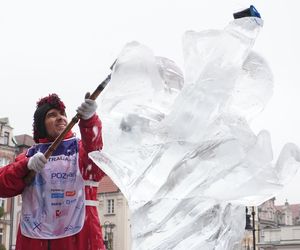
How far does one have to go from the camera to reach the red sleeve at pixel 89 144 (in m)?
3.70

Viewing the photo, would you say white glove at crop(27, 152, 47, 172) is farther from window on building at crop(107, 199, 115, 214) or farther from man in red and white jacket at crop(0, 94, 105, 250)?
window on building at crop(107, 199, 115, 214)

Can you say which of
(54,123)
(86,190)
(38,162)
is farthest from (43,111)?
(86,190)

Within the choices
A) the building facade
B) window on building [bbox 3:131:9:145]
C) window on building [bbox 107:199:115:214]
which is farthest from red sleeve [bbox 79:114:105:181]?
window on building [bbox 107:199:115:214]

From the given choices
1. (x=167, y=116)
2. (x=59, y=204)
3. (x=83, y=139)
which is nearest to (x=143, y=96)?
(x=167, y=116)

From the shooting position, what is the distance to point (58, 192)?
13.0 ft

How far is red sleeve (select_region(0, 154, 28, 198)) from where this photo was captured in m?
4.00

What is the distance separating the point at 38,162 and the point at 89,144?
1.15ft

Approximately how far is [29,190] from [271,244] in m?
36.2

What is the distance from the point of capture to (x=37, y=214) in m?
3.99

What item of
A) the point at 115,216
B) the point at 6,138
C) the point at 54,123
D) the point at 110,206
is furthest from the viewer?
the point at 110,206

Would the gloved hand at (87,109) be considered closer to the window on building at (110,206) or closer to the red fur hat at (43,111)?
the red fur hat at (43,111)

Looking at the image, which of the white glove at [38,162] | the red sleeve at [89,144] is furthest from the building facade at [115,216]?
the white glove at [38,162]

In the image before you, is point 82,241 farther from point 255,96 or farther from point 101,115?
point 255,96

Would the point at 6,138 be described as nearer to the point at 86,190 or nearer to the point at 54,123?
the point at 54,123
